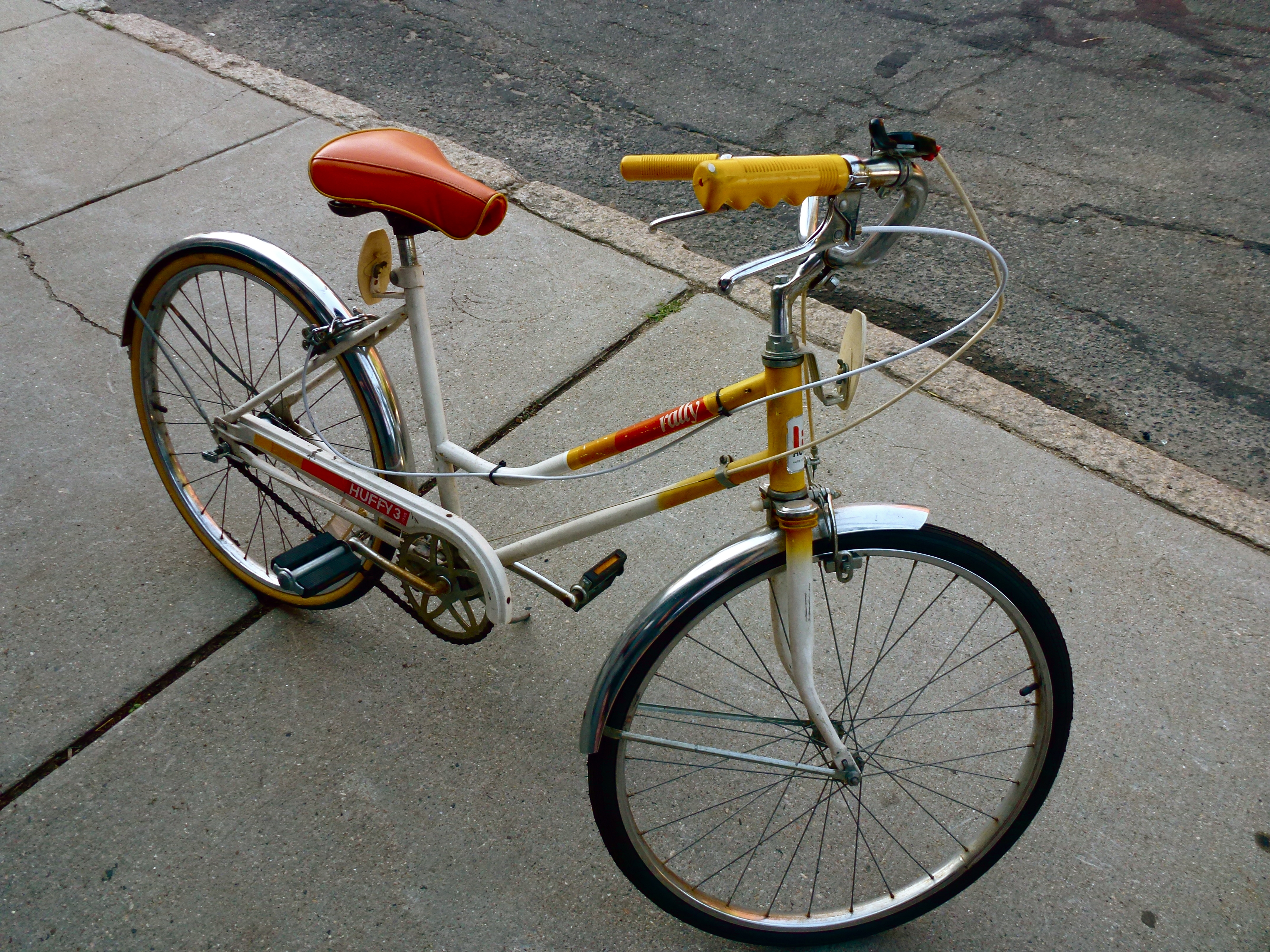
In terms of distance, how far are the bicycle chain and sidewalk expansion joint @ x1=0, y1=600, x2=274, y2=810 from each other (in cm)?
26

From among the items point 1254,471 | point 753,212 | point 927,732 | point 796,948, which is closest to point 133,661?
point 796,948

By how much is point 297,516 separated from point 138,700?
59 centimetres

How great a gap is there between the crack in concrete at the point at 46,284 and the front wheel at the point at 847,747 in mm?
2523

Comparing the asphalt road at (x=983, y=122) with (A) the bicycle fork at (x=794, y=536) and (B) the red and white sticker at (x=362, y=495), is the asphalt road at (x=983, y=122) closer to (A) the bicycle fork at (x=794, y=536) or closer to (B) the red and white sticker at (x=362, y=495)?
(A) the bicycle fork at (x=794, y=536)

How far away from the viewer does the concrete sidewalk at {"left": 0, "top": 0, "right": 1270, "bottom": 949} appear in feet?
6.57

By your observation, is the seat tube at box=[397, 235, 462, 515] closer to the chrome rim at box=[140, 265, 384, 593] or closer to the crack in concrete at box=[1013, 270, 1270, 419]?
the chrome rim at box=[140, 265, 384, 593]

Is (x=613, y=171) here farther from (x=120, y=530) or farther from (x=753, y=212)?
(x=120, y=530)

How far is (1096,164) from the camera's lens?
4516 mm

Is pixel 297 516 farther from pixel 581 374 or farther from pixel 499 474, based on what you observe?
pixel 581 374

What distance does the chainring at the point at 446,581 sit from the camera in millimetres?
2109

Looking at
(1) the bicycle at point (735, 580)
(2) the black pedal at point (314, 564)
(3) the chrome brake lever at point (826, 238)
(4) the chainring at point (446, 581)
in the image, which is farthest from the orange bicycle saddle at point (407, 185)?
(2) the black pedal at point (314, 564)

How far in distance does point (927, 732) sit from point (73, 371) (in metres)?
3.00

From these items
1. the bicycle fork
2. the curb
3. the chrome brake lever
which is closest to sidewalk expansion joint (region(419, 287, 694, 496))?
the curb

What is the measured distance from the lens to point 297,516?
2.53 m
